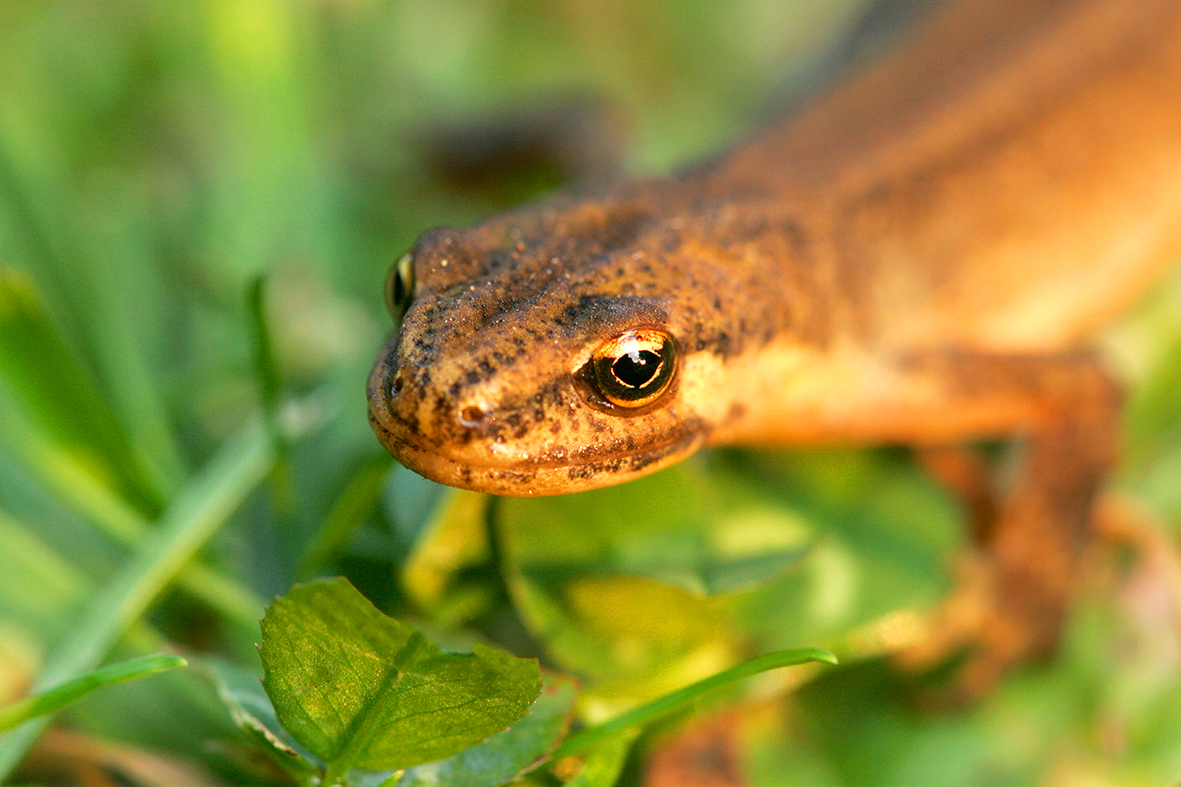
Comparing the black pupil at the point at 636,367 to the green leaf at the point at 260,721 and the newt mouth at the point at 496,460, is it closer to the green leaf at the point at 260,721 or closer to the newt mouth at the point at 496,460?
the newt mouth at the point at 496,460

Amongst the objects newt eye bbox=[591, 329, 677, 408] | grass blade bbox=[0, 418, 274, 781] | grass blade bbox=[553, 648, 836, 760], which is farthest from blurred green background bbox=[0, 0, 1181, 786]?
newt eye bbox=[591, 329, 677, 408]

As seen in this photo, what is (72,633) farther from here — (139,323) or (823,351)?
(823,351)

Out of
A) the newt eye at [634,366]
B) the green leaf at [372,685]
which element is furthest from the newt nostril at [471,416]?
the green leaf at [372,685]

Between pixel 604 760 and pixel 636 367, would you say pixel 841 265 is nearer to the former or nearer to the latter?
pixel 636 367

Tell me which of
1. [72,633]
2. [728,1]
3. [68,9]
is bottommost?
[72,633]

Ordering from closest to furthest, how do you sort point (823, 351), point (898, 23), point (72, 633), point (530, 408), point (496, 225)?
1. point (530, 408)
2. point (72, 633)
3. point (496, 225)
4. point (823, 351)
5. point (898, 23)

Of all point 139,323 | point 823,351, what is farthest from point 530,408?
point 139,323

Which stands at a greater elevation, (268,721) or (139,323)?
(139,323)
